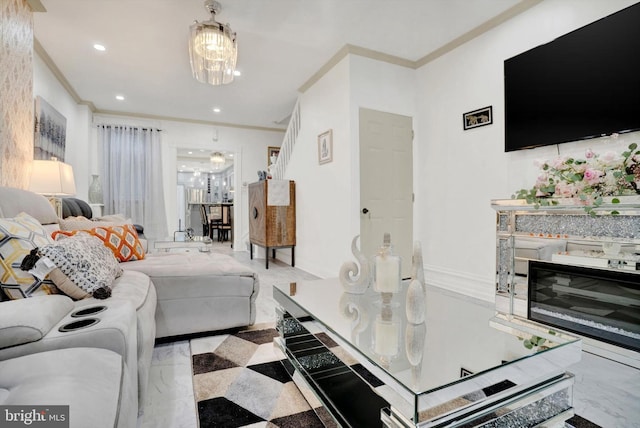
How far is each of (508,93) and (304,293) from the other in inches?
101

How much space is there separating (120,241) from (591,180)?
10.7 ft

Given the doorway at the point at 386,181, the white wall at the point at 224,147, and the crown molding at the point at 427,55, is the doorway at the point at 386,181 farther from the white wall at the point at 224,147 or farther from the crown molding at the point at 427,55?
the white wall at the point at 224,147

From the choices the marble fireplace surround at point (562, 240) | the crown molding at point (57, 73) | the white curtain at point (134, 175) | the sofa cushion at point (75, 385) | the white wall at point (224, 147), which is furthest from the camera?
the white wall at point (224, 147)

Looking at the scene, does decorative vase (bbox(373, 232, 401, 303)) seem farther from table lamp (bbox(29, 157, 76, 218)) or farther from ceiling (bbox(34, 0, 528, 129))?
table lamp (bbox(29, 157, 76, 218))

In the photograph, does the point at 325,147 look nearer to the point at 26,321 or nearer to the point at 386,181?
the point at 386,181

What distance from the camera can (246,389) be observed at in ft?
4.93

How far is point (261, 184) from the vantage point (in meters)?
4.85

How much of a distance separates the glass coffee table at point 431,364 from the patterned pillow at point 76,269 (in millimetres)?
874

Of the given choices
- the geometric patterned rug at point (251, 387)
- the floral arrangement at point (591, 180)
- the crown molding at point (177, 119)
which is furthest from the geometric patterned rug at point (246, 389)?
the crown molding at point (177, 119)

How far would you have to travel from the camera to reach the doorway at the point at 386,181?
11.8ft

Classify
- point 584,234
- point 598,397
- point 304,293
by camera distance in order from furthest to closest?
point 584,234 → point 304,293 → point 598,397

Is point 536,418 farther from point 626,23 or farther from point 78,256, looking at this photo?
point 626,23

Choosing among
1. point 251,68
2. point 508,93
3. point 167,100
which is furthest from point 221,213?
point 508,93

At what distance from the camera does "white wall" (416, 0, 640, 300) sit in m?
2.66
